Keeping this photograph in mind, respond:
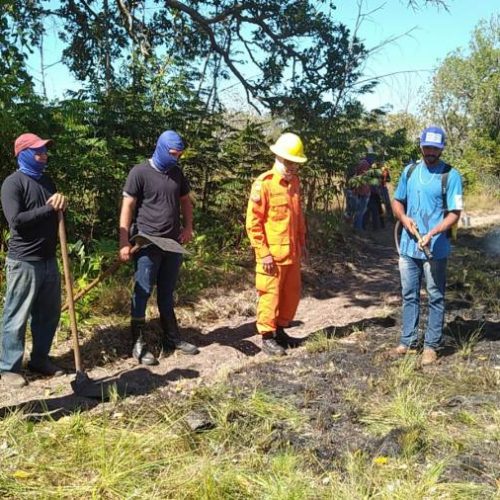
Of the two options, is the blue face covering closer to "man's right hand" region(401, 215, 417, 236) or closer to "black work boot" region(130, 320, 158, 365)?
"black work boot" region(130, 320, 158, 365)

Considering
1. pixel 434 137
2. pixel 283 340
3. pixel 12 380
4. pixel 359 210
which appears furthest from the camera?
pixel 359 210

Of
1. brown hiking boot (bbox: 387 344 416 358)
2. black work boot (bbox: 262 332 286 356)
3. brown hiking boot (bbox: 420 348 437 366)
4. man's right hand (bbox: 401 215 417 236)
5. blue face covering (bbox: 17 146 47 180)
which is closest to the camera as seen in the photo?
blue face covering (bbox: 17 146 47 180)

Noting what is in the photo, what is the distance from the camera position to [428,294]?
467 centimetres

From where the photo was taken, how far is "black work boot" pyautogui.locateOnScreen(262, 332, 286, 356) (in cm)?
496

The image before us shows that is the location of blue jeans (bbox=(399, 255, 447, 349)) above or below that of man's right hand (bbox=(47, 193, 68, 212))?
below

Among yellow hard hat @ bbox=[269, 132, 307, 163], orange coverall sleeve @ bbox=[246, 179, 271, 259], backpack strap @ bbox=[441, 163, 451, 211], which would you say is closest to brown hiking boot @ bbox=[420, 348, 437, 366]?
backpack strap @ bbox=[441, 163, 451, 211]

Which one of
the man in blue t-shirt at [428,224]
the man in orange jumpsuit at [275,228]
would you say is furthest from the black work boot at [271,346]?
the man in blue t-shirt at [428,224]

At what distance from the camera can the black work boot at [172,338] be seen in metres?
4.99

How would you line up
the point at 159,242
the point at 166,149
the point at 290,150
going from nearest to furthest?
the point at 159,242 → the point at 166,149 → the point at 290,150

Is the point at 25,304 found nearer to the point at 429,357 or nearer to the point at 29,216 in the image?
the point at 29,216

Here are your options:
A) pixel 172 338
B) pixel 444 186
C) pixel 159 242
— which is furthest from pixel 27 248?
pixel 444 186

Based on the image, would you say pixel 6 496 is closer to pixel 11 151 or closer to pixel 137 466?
pixel 137 466

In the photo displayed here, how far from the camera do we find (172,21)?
9.27 metres

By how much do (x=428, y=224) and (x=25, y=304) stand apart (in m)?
3.14
